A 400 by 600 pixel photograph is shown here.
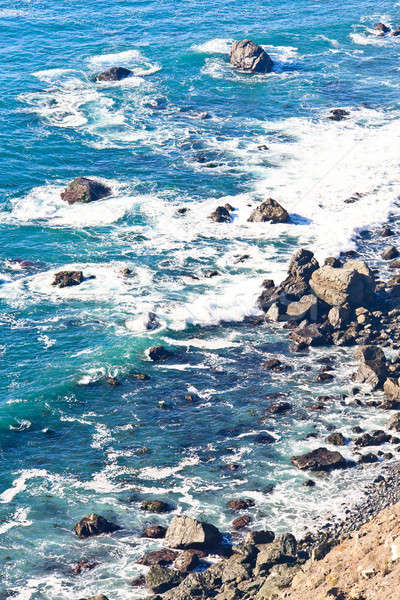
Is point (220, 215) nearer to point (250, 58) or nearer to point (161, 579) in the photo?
point (161, 579)

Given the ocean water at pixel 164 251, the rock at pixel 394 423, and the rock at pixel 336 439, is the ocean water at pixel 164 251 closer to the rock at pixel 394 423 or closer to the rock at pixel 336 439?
the rock at pixel 336 439

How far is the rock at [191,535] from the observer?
4184 cm

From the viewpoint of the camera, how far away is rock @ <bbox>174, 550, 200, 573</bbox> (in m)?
40.9

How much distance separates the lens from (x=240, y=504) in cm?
4525

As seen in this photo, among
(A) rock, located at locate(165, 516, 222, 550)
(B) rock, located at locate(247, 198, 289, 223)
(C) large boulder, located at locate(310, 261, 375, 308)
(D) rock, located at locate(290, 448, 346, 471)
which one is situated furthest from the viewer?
(B) rock, located at locate(247, 198, 289, 223)

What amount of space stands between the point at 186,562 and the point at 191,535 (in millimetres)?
1527

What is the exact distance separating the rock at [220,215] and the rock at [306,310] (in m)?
16.1

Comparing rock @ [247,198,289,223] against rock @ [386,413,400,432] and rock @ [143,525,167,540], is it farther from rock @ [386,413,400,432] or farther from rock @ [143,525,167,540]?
rock @ [143,525,167,540]

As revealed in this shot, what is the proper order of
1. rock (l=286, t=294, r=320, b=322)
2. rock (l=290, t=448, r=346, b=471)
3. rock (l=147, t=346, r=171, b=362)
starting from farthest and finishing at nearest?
1. rock (l=286, t=294, r=320, b=322)
2. rock (l=147, t=346, r=171, b=362)
3. rock (l=290, t=448, r=346, b=471)

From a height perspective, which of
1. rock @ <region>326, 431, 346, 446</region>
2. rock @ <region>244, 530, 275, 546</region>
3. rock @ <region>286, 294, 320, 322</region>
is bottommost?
rock @ <region>244, 530, 275, 546</region>

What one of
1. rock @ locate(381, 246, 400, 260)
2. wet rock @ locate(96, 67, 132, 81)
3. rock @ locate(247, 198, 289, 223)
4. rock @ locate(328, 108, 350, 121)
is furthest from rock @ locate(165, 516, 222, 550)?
wet rock @ locate(96, 67, 132, 81)

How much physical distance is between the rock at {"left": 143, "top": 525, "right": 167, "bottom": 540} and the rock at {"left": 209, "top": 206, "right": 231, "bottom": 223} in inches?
1454

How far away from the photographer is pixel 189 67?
111438 mm

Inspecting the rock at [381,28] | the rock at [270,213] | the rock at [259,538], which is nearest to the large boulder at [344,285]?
the rock at [270,213]
